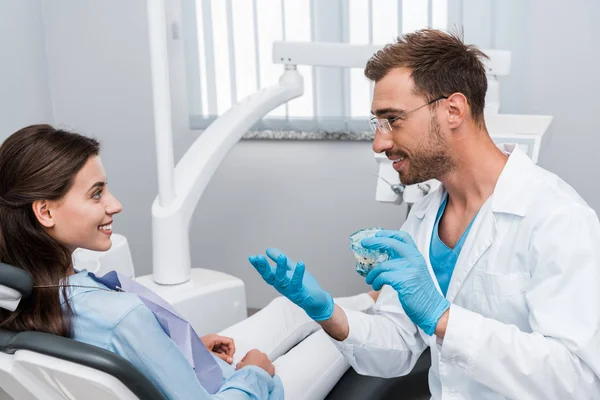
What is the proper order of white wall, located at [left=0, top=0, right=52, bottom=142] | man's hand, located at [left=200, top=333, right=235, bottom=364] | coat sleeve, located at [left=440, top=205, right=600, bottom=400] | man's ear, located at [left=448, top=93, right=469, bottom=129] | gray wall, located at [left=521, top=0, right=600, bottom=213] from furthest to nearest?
white wall, located at [left=0, top=0, right=52, bottom=142] < gray wall, located at [left=521, top=0, right=600, bottom=213] < man's hand, located at [left=200, top=333, right=235, bottom=364] < man's ear, located at [left=448, top=93, right=469, bottom=129] < coat sleeve, located at [left=440, top=205, right=600, bottom=400]

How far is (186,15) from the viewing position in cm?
279

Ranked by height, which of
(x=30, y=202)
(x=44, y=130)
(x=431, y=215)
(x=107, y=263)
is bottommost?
(x=107, y=263)

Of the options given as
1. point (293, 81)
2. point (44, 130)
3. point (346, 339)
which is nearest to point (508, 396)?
point (346, 339)

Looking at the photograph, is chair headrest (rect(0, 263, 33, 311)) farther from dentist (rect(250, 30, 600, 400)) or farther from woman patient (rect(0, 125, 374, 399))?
dentist (rect(250, 30, 600, 400))

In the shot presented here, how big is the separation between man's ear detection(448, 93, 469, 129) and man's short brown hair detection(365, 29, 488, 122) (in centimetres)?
2

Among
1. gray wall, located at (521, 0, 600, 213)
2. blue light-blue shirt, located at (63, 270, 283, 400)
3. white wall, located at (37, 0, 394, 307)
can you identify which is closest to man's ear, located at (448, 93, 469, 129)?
blue light-blue shirt, located at (63, 270, 283, 400)

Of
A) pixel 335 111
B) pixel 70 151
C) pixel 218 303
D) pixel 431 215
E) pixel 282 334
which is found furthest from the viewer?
pixel 335 111

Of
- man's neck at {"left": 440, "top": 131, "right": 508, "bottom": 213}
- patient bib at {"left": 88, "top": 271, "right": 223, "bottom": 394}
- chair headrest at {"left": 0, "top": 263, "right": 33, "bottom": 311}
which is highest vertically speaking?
man's neck at {"left": 440, "top": 131, "right": 508, "bottom": 213}

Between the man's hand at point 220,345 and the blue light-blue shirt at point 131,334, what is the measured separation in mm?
435

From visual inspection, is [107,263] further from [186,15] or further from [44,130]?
[186,15]

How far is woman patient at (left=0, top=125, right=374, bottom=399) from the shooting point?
1145 millimetres

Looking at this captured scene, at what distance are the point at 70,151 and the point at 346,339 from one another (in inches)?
23.6

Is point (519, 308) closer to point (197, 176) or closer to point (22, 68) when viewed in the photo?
point (197, 176)

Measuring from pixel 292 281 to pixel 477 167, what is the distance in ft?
1.36
